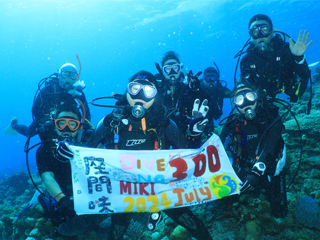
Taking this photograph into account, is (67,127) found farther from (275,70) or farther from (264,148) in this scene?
(275,70)

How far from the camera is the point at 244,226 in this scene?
3.56 m

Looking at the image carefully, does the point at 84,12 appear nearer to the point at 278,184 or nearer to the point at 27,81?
the point at 278,184

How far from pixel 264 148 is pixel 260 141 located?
219 mm

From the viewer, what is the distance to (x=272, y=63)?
201 inches

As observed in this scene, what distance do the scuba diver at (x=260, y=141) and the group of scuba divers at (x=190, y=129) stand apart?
0.02m

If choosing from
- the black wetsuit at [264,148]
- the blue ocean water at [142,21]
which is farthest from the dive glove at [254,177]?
the blue ocean water at [142,21]

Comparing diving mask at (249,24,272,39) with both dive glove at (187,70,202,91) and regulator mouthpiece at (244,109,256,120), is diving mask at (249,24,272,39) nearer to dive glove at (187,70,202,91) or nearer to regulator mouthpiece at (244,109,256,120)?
dive glove at (187,70,202,91)

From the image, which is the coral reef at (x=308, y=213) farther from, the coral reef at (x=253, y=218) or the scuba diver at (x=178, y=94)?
the scuba diver at (x=178, y=94)

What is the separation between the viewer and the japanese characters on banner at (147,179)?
2.82m

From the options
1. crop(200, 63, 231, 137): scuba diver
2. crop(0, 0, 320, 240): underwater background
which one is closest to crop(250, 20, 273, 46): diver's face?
crop(200, 63, 231, 137): scuba diver

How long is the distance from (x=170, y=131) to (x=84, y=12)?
39384 millimetres

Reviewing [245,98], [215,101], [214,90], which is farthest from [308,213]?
[214,90]

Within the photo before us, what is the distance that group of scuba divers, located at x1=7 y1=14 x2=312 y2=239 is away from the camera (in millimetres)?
3189

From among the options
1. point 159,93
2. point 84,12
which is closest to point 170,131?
point 159,93
